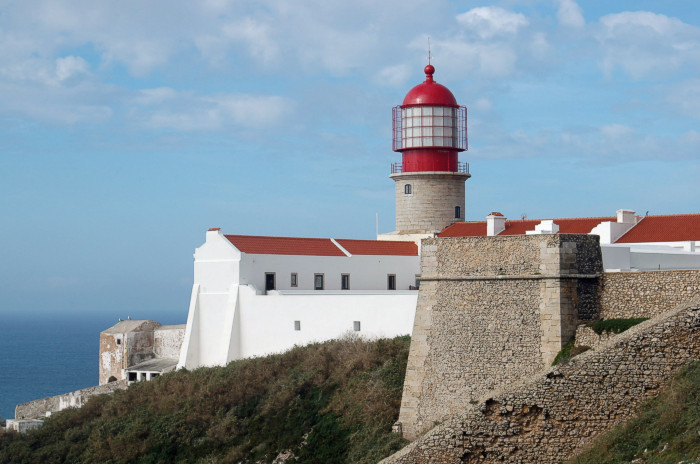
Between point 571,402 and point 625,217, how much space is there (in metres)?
15.9

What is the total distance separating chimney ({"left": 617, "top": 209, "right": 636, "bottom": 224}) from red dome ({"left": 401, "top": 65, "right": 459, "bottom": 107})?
7244 millimetres

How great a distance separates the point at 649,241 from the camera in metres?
30.5

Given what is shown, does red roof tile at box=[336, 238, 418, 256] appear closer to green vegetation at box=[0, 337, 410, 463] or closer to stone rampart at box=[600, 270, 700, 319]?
green vegetation at box=[0, 337, 410, 463]

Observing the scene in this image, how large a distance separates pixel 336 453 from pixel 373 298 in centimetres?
601

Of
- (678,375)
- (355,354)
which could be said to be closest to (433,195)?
(355,354)

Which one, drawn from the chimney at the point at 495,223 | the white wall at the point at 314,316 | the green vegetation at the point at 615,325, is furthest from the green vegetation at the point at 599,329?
the chimney at the point at 495,223

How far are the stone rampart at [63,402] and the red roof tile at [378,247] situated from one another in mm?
8335

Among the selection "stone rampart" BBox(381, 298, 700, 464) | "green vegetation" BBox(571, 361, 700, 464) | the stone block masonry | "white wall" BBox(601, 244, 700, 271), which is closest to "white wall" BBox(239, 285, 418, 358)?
"white wall" BBox(601, 244, 700, 271)

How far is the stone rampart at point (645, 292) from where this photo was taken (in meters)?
17.9

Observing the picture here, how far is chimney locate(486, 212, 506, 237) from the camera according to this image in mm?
32875

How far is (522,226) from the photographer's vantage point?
3316cm

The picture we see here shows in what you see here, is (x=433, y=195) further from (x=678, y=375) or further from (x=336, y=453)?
(x=678, y=375)

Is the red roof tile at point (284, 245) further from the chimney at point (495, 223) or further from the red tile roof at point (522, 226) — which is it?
the chimney at point (495, 223)

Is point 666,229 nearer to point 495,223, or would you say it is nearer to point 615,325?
point 495,223
